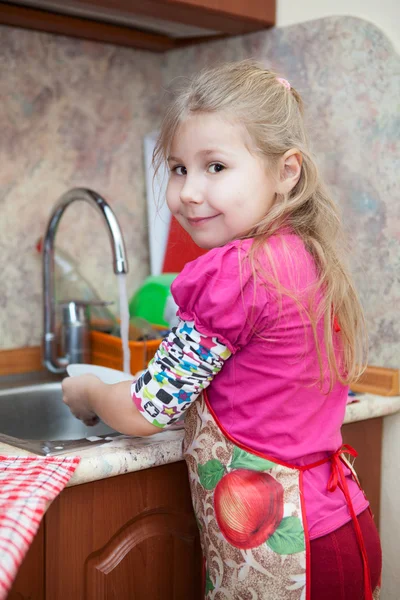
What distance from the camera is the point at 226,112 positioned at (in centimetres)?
99

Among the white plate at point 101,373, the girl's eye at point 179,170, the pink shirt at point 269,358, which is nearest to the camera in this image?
the pink shirt at point 269,358

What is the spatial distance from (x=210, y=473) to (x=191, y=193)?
37 cm

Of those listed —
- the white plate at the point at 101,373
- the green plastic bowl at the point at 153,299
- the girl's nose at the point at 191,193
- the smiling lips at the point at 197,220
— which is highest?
the girl's nose at the point at 191,193

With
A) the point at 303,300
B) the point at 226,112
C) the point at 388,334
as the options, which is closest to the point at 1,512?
the point at 303,300

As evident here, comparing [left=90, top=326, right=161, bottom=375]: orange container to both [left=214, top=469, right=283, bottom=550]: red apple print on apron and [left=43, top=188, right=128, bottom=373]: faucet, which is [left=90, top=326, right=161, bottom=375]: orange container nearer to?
[left=43, top=188, right=128, bottom=373]: faucet

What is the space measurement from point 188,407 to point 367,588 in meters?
0.34

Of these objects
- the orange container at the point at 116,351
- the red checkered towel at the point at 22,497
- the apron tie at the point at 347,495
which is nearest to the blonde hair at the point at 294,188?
the apron tie at the point at 347,495

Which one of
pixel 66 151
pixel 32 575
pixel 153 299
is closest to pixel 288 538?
pixel 32 575

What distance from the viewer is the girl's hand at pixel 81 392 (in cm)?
111

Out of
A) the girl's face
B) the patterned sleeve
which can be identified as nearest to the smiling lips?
the girl's face

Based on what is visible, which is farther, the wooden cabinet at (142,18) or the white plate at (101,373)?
the wooden cabinet at (142,18)

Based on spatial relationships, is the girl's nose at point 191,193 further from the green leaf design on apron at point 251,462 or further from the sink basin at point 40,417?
the sink basin at point 40,417

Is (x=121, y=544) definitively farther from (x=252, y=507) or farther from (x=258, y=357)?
(x=258, y=357)

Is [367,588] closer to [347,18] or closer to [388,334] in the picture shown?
[388,334]
